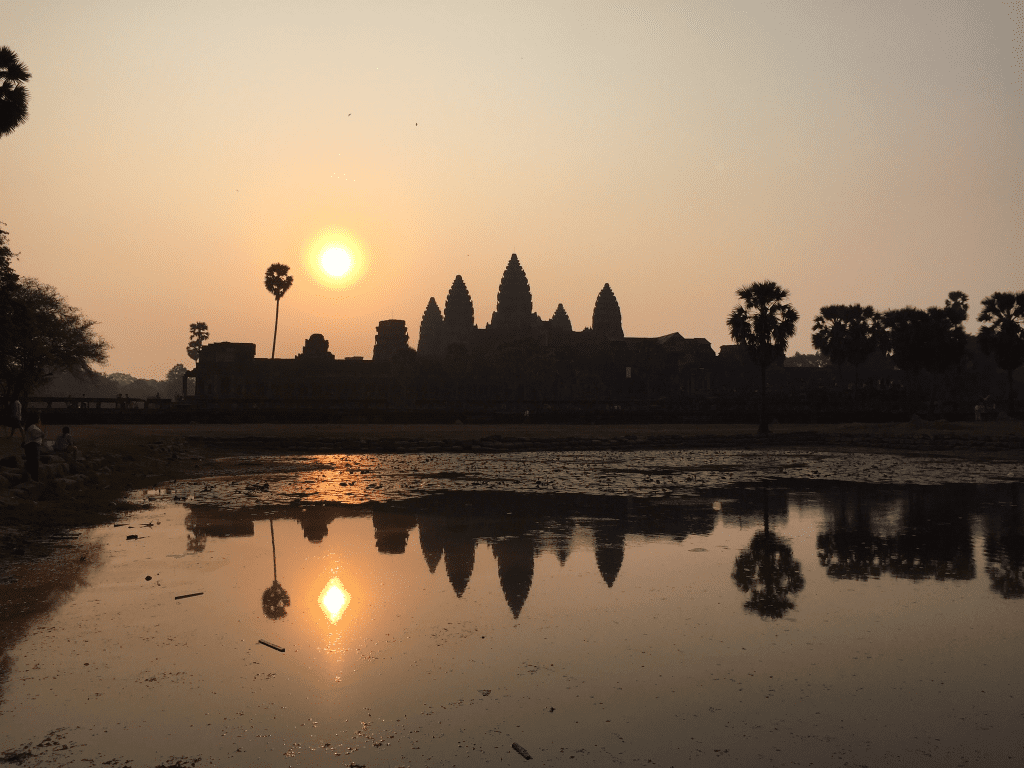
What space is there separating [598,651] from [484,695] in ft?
4.73

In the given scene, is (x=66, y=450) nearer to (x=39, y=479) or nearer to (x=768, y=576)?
(x=39, y=479)

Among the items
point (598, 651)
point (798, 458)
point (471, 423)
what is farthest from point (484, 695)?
point (471, 423)

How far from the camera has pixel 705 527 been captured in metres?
14.3

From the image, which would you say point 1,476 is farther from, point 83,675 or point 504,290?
point 504,290

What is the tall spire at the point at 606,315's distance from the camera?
11319cm

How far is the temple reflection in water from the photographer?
10.4 m

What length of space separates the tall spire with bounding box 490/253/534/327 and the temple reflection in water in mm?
92730

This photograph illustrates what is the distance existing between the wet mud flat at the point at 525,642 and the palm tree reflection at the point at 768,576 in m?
0.06

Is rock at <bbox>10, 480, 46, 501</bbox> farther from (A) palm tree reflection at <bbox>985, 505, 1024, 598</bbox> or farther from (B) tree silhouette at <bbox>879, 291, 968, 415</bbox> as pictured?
(B) tree silhouette at <bbox>879, 291, 968, 415</bbox>

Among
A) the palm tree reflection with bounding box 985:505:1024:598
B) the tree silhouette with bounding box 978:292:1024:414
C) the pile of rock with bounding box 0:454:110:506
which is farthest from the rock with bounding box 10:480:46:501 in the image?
the tree silhouette with bounding box 978:292:1024:414

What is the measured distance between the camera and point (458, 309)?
389 feet

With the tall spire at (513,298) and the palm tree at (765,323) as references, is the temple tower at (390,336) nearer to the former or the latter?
the tall spire at (513,298)

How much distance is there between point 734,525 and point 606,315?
101 m

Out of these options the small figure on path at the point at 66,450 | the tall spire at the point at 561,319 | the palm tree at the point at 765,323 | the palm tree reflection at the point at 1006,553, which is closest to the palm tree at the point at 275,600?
the palm tree reflection at the point at 1006,553
